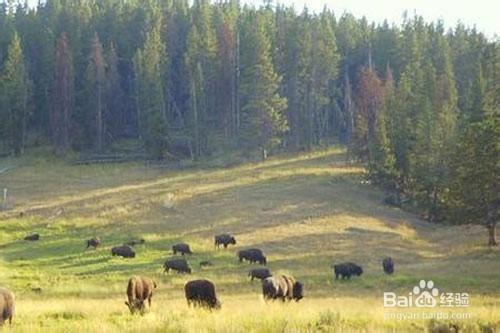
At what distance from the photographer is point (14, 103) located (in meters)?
88.2

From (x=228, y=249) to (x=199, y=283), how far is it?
21714mm

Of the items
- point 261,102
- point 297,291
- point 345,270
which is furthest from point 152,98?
point 297,291

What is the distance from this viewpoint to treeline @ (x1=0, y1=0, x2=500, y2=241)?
6750 centimetres

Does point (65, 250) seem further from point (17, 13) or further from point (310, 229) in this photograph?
point (17, 13)

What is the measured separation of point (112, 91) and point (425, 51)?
47.1m

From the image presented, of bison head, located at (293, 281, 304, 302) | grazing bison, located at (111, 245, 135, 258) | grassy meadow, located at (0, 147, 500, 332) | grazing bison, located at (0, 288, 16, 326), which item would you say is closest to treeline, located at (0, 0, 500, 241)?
grassy meadow, located at (0, 147, 500, 332)

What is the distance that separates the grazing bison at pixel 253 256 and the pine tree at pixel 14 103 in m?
55.9

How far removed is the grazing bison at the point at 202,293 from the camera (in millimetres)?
20831

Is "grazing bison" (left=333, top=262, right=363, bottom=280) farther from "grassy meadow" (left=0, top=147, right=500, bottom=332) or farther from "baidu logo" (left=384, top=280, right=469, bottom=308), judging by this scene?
"baidu logo" (left=384, top=280, right=469, bottom=308)

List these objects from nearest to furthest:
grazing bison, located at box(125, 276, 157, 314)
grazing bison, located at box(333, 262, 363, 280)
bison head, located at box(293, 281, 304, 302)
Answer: grazing bison, located at box(125, 276, 157, 314), bison head, located at box(293, 281, 304, 302), grazing bison, located at box(333, 262, 363, 280)

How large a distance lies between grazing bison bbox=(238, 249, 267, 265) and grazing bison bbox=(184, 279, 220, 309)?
58.3 feet

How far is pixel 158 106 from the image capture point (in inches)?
3381

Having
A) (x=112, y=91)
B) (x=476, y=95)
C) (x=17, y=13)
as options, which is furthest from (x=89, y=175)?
(x=17, y=13)

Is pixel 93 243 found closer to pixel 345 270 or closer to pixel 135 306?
pixel 345 270
